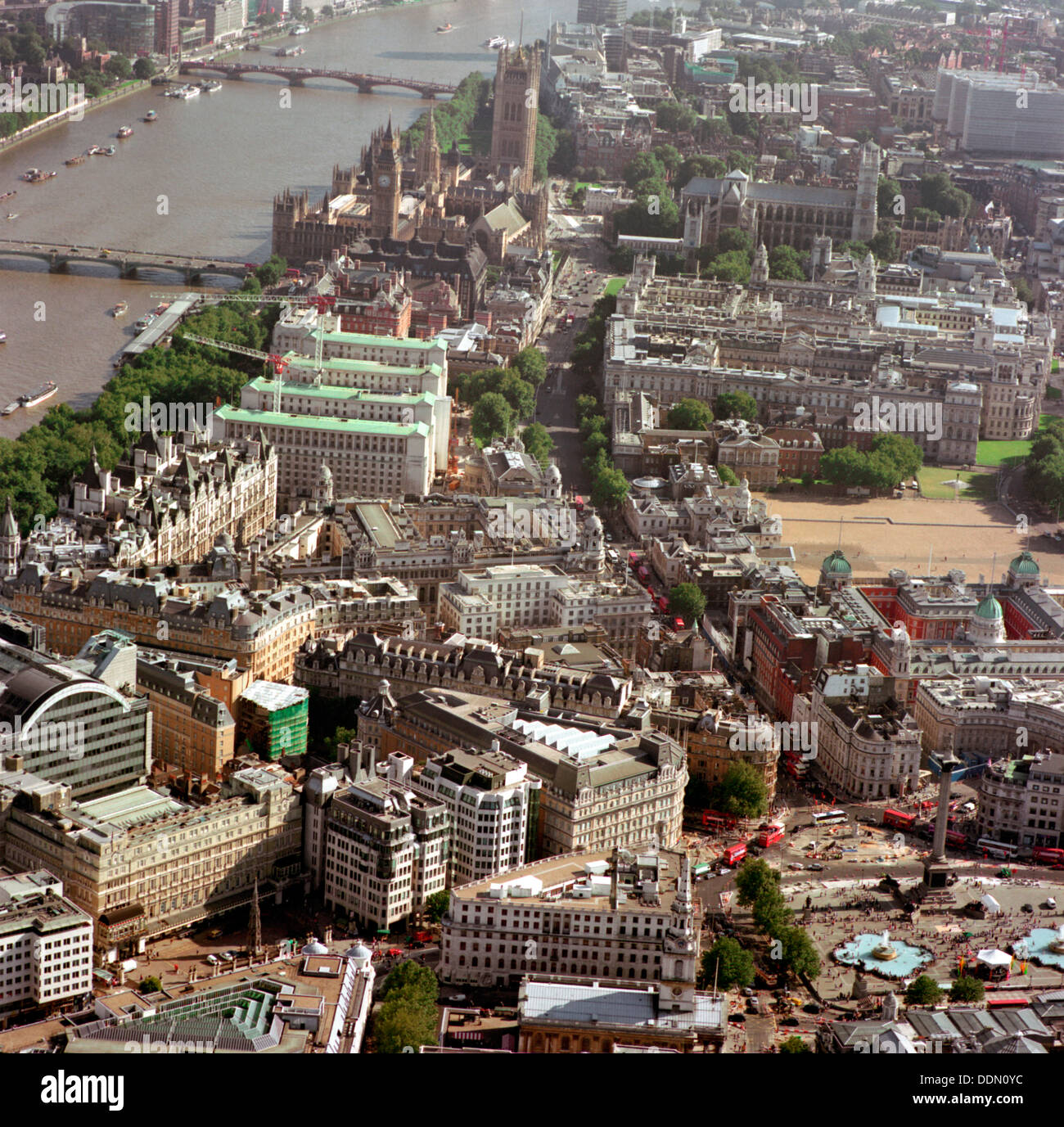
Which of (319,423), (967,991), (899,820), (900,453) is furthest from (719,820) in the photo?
(900,453)

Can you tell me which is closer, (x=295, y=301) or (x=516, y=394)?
(x=516, y=394)

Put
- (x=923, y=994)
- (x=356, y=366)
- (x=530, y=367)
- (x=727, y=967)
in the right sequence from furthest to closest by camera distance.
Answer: (x=530, y=367) < (x=356, y=366) < (x=727, y=967) < (x=923, y=994)

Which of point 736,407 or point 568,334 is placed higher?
point 568,334

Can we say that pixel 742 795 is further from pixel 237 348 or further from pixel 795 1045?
pixel 237 348

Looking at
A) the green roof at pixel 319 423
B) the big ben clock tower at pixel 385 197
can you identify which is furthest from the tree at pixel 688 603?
the big ben clock tower at pixel 385 197

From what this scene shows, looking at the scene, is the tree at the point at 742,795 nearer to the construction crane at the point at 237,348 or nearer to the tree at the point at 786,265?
the construction crane at the point at 237,348

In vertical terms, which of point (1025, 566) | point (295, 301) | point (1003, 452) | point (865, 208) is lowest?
point (1025, 566)

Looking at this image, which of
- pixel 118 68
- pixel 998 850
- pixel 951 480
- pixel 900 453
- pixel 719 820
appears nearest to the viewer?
pixel 998 850
